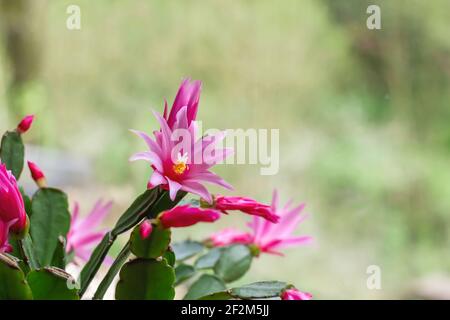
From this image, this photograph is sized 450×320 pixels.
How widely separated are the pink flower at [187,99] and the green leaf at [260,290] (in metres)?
0.12

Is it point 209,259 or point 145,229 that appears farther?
point 209,259

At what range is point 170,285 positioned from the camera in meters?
0.43

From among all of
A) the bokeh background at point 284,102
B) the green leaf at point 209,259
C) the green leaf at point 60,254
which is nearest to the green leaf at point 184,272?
the green leaf at point 209,259

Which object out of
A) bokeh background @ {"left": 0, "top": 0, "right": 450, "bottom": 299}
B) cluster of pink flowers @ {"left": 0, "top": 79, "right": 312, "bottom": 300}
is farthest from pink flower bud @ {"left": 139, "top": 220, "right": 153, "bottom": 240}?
bokeh background @ {"left": 0, "top": 0, "right": 450, "bottom": 299}

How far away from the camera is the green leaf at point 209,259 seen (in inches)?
23.4

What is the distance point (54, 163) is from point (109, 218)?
1.18ft

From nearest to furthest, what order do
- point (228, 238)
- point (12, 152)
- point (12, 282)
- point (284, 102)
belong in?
1. point (12, 282)
2. point (12, 152)
3. point (228, 238)
4. point (284, 102)

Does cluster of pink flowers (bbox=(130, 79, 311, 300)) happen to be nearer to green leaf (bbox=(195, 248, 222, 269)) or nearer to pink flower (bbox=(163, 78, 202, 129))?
pink flower (bbox=(163, 78, 202, 129))

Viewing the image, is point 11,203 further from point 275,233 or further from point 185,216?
point 275,233

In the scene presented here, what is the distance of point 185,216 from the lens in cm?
41

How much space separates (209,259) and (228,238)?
41mm

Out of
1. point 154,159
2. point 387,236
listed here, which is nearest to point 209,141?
point 154,159

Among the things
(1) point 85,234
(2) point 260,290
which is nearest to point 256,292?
(2) point 260,290
